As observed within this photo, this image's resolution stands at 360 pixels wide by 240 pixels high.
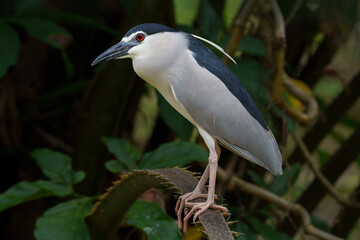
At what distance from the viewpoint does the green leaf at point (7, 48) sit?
185cm

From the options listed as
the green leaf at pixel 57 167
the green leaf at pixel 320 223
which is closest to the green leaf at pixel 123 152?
the green leaf at pixel 57 167

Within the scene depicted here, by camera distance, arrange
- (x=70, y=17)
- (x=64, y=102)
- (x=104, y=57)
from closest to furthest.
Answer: (x=104, y=57) < (x=70, y=17) < (x=64, y=102)

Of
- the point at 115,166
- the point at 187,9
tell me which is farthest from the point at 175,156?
the point at 187,9

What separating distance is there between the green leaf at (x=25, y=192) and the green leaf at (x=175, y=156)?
11.3 inches

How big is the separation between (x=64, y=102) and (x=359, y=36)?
51.6 inches

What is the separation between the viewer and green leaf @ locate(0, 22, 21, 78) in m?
1.85

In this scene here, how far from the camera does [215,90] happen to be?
1.36 meters

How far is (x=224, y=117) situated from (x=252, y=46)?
720 millimetres

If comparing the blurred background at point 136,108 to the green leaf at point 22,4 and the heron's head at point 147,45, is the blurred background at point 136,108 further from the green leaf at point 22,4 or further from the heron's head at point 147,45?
the heron's head at point 147,45

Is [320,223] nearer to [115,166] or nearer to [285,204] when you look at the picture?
[285,204]

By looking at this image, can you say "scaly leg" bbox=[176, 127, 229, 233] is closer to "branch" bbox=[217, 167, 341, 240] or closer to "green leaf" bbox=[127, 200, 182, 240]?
"green leaf" bbox=[127, 200, 182, 240]

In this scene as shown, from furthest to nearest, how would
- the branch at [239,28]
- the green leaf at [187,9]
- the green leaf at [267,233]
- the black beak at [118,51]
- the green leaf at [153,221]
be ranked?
the green leaf at [187,9], the green leaf at [267,233], the branch at [239,28], the green leaf at [153,221], the black beak at [118,51]

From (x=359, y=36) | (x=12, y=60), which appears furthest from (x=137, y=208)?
(x=359, y=36)

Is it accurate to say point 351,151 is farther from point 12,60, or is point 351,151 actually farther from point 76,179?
point 12,60
